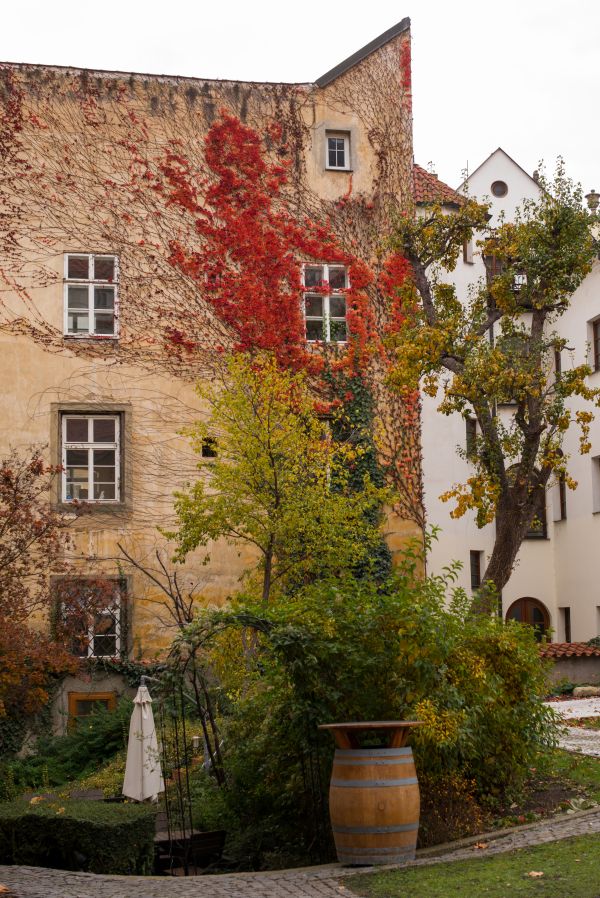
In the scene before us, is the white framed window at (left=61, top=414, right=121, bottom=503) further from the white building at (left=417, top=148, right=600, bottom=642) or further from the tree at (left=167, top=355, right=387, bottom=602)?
the white building at (left=417, top=148, right=600, bottom=642)

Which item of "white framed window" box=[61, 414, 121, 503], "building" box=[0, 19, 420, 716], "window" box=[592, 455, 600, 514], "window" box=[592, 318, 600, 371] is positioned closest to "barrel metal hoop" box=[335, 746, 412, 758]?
"building" box=[0, 19, 420, 716]

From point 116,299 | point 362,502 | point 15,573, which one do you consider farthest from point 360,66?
point 15,573

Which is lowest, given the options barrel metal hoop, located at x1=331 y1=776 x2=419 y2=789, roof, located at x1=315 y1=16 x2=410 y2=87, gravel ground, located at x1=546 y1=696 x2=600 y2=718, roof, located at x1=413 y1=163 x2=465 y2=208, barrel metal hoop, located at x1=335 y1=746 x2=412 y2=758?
gravel ground, located at x1=546 y1=696 x2=600 y2=718

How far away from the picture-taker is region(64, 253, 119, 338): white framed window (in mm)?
26234

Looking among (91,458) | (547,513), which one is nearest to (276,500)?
(91,458)

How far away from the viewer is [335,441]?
84.7 feet

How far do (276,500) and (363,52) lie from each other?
12.8m

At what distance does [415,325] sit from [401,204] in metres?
5.93

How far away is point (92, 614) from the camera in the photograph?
24.8 meters

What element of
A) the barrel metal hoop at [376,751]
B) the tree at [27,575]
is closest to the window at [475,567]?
the tree at [27,575]

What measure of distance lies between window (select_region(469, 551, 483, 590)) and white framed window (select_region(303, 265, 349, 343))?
428 inches

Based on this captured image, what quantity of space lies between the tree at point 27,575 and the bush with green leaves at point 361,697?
30.1 ft

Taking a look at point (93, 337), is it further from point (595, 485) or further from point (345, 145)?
point (595, 485)

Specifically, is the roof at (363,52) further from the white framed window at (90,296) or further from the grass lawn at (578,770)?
the grass lawn at (578,770)
